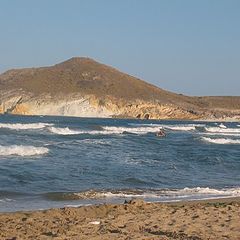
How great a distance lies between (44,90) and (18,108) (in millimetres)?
9560

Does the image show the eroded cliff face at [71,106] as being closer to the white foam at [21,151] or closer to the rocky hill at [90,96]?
the rocky hill at [90,96]

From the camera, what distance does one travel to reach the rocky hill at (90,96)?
128250 mm

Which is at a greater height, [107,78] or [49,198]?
[107,78]

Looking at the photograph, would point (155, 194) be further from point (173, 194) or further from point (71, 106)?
point (71, 106)

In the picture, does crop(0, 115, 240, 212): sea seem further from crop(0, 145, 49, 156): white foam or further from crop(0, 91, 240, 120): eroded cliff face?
crop(0, 91, 240, 120): eroded cliff face

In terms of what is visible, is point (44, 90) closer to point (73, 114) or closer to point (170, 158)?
point (73, 114)

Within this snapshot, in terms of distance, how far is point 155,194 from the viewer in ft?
53.2

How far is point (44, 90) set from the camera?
133000 millimetres

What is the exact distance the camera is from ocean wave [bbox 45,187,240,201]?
15.3 meters

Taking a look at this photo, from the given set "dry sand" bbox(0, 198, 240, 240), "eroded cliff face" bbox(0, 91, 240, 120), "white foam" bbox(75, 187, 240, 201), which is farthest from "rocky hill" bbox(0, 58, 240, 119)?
"dry sand" bbox(0, 198, 240, 240)

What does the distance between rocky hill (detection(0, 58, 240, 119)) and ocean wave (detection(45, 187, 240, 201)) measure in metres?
111

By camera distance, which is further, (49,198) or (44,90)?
(44,90)

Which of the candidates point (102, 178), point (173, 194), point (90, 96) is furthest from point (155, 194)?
point (90, 96)

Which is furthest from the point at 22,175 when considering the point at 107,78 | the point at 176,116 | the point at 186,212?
the point at 107,78
